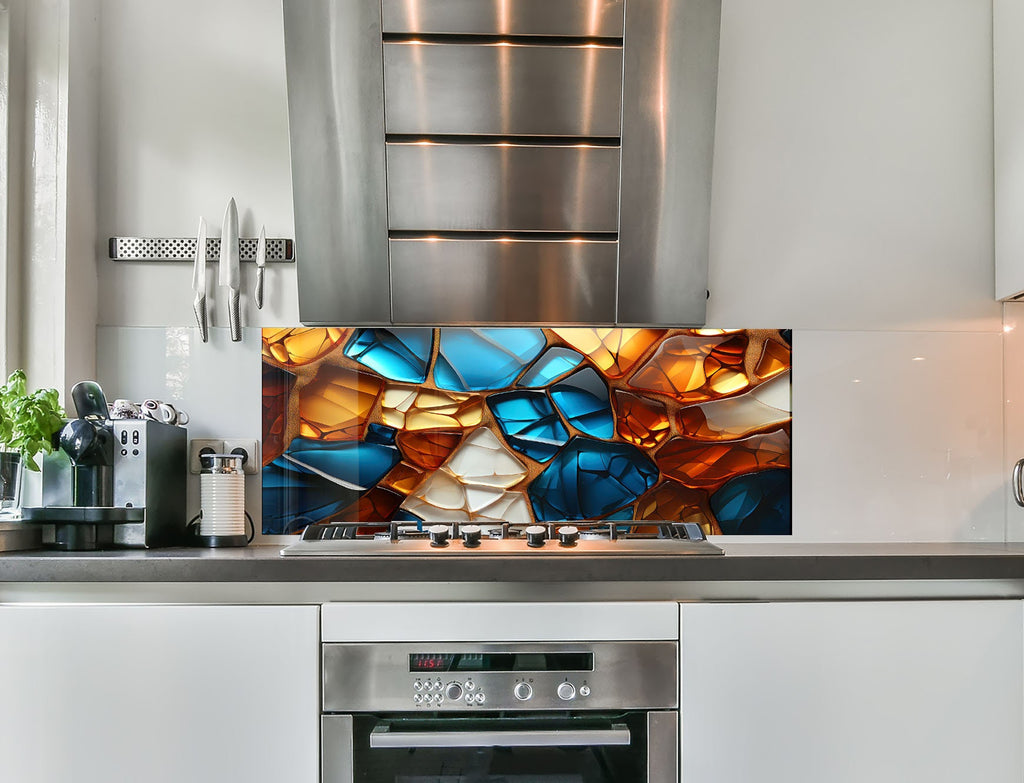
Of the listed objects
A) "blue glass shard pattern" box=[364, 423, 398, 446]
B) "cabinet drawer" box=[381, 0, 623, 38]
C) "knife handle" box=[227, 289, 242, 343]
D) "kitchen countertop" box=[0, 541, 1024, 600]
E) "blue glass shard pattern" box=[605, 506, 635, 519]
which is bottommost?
"kitchen countertop" box=[0, 541, 1024, 600]

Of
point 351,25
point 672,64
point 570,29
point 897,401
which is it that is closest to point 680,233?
point 672,64

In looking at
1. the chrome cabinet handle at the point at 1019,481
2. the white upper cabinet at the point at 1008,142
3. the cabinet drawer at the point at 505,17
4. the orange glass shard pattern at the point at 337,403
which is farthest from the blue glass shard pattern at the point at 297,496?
the white upper cabinet at the point at 1008,142

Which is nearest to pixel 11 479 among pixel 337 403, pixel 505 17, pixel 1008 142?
pixel 337 403

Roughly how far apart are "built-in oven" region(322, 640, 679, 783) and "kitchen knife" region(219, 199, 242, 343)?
0.89 meters

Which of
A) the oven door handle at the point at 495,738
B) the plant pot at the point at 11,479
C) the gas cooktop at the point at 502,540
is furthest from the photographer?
the plant pot at the point at 11,479

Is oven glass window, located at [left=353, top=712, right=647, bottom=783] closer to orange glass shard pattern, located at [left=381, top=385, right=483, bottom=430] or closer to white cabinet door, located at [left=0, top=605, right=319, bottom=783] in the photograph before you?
white cabinet door, located at [left=0, top=605, right=319, bottom=783]

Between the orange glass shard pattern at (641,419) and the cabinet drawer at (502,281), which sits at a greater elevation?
the cabinet drawer at (502,281)

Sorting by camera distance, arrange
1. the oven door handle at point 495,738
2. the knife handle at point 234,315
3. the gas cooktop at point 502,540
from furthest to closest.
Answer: the knife handle at point 234,315 → the gas cooktop at point 502,540 → the oven door handle at point 495,738

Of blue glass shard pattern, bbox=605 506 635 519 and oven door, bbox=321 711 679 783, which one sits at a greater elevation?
blue glass shard pattern, bbox=605 506 635 519

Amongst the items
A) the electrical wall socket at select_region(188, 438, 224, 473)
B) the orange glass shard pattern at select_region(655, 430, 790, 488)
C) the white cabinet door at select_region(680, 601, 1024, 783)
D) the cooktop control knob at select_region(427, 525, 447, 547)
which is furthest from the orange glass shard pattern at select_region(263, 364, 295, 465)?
the white cabinet door at select_region(680, 601, 1024, 783)

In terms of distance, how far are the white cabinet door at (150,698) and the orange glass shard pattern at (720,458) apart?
988 millimetres

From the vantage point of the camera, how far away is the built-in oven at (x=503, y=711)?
1478 mm

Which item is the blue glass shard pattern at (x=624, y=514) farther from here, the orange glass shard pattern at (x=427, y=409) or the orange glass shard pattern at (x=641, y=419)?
the orange glass shard pattern at (x=427, y=409)

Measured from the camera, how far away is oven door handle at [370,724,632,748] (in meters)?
1.46
